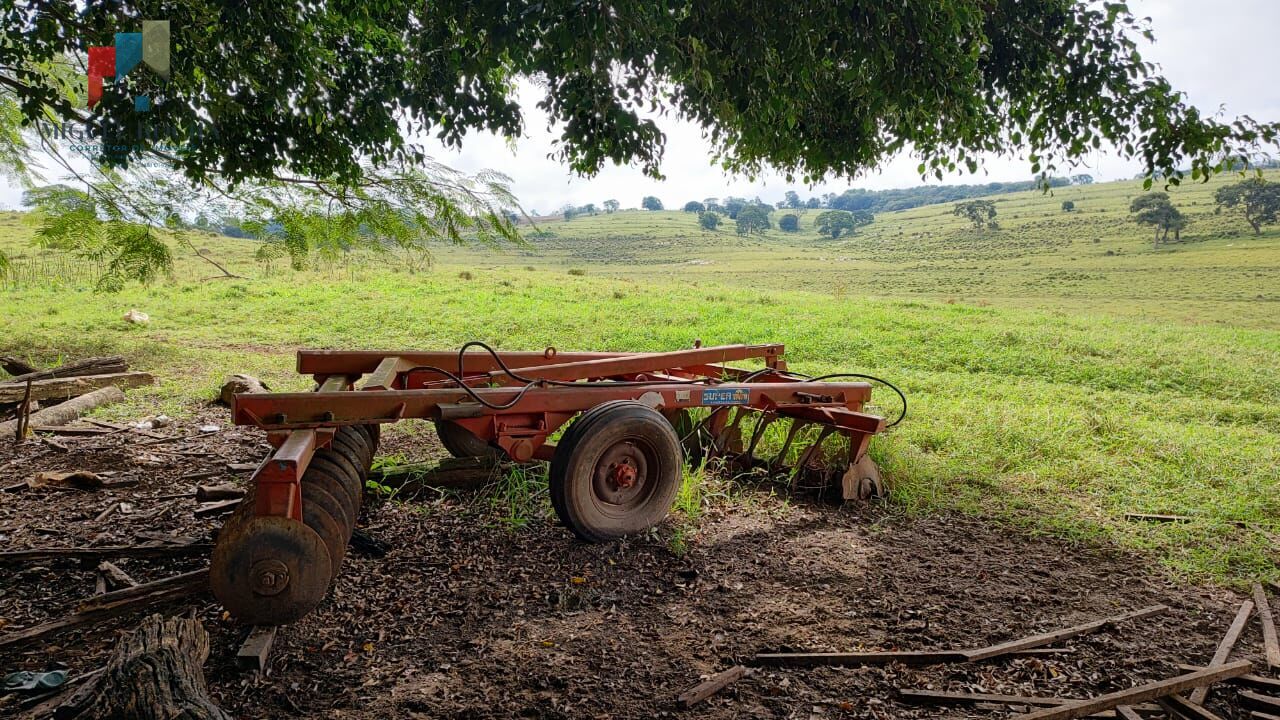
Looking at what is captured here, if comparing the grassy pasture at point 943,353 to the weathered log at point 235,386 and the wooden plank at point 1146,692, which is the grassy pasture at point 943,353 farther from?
the wooden plank at point 1146,692

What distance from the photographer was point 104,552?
13.8ft

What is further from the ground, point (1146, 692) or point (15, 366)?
point (15, 366)

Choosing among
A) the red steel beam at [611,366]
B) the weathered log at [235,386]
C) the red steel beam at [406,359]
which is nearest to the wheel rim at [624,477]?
the red steel beam at [611,366]

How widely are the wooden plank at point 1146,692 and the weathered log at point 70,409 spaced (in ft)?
25.9

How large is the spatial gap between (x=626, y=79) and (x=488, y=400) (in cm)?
221

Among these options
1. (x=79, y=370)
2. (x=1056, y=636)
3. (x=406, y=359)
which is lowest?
(x=1056, y=636)

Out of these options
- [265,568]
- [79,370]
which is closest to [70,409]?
[79,370]

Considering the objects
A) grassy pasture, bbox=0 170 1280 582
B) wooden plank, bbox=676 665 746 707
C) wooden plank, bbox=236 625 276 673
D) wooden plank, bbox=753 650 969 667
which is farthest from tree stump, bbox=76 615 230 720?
grassy pasture, bbox=0 170 1280 582

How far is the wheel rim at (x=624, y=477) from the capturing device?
4.45m

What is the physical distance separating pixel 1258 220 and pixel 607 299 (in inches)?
2282

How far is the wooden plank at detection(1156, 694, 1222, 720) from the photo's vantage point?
116 inches

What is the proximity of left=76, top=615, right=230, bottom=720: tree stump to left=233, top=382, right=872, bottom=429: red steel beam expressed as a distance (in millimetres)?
1144

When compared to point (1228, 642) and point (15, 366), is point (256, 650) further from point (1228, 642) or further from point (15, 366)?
point (15, 366)

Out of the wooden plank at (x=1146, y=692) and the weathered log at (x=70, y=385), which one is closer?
the wooden plank at (x=1146, y=692)
